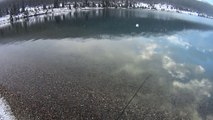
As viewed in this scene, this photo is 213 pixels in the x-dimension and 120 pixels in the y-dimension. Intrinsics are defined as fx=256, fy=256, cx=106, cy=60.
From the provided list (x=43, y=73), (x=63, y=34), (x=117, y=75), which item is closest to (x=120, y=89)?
(x=117, y=75)

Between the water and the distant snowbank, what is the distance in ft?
3.77

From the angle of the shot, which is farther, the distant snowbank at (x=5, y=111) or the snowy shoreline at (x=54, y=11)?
the snowy shoreline at (x=54, y=11)

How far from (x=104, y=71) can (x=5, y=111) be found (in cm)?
2689

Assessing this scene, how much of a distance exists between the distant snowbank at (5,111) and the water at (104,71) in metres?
1.15

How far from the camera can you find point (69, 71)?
6231 cm

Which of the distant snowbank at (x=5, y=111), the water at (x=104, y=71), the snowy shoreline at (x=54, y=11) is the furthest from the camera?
the snowy shoreline at (x=54, y=11)

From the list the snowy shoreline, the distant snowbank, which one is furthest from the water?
the snowy shoreline

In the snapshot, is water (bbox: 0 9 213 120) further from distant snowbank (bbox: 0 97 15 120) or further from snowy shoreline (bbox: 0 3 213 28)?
snowy shoreline (bbox: 0 3 213 28)

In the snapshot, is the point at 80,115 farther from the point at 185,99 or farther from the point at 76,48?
the point at 76,48

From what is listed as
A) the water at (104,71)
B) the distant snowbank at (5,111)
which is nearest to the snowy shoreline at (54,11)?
the water at (104,71)

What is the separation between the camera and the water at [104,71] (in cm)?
4684

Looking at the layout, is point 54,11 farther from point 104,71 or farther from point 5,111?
point 5,111

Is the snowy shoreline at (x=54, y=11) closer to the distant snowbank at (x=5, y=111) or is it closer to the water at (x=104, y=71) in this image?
the water at (x=104, y=71)

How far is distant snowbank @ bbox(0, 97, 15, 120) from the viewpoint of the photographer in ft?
133
